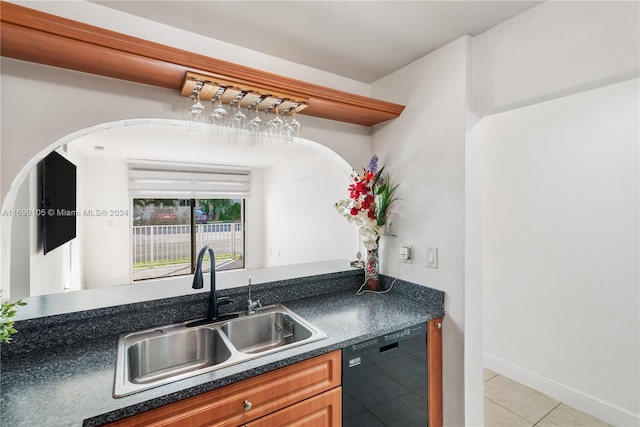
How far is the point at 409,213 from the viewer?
190 centimetres

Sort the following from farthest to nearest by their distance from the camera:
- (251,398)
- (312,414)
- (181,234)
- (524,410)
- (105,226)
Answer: (181,234) → (105,226) → (524,410) → (312,414) → (251,398)

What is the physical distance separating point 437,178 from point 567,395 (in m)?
1.89

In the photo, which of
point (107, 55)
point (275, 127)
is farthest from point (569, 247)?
point (107, 55)

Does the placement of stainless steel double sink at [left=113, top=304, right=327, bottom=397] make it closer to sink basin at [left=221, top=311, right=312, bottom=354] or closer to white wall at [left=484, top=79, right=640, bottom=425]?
sink basin at [left=221, top=311, right=312, bottom=354]

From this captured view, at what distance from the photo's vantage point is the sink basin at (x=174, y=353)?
4.29ft

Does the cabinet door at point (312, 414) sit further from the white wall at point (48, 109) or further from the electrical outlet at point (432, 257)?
the white wall at point (48, 109)

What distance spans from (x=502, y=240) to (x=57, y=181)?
3534 mm

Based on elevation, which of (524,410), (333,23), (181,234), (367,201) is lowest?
(524,410)

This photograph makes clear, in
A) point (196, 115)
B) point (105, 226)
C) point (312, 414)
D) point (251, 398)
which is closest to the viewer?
point (251, 398)

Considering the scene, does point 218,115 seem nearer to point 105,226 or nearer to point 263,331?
point 263,331

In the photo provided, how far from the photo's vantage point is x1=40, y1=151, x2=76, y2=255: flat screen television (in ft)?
6.42

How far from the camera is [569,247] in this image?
6.98ft

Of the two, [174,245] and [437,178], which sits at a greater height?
[437,178]

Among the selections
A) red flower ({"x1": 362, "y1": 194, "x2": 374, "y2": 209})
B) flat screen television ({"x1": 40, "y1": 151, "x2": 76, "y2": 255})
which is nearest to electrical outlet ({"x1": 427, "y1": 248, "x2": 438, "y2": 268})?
red flower ({"x1": 362, "y1": 194, "x2": 374, "y2": 209})
